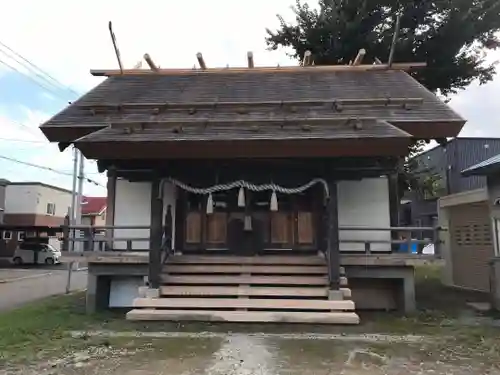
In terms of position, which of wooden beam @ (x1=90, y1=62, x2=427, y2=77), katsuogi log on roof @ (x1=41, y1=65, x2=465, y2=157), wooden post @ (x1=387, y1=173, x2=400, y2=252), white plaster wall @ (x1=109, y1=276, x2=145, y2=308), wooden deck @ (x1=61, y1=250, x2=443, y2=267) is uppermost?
wooden beam @ (x1=90, y1=62, x2=427, y2=77)

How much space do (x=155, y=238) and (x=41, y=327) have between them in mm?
2325

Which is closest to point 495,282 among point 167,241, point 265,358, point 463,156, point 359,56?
point 359,56

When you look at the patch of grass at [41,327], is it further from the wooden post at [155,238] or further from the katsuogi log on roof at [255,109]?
the katsuogi log on roof at [255,109]

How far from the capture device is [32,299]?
11891 millimetres

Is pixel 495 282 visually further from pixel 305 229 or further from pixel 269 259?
pixel 269 259

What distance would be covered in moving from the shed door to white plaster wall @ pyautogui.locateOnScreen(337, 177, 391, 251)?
329 centimetres

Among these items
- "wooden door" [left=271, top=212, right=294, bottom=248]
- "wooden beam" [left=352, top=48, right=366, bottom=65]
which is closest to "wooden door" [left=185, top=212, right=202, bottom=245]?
"wooden door" [left=271, top=212, right=294, bottom=248]

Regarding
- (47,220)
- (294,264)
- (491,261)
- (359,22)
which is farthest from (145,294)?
(47,220)

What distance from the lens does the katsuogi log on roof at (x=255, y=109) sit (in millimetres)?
7785

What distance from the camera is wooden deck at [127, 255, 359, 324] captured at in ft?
24.0

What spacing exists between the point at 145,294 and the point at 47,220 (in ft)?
94.9

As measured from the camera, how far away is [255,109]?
8891 millimetres

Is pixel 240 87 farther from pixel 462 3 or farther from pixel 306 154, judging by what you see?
pixel 462 3

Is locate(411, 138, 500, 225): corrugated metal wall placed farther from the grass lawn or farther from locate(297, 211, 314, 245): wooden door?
locate(297, 211, 314, 245): wooden door
